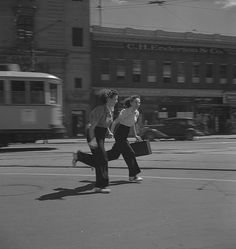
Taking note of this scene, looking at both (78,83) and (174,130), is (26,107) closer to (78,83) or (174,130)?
(174,130)

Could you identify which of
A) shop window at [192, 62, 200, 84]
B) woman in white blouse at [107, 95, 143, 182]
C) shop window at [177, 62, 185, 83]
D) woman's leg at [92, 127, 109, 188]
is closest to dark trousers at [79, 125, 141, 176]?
woman in white blouse at [107, 95, 143, 182]

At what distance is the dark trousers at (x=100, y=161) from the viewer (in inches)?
360

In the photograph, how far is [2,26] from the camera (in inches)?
1705

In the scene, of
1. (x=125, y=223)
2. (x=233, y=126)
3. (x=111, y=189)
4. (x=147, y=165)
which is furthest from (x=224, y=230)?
(x=233, y=126)

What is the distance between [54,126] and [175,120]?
14.2m

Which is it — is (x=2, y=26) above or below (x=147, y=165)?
above

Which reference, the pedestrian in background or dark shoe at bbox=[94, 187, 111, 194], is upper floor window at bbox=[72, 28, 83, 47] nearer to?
the pedestrian in background

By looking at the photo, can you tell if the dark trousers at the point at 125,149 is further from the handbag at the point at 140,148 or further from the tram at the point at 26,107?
the tram at the point at 26,107

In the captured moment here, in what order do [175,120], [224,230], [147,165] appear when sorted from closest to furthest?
[224,230], [147,165], [175,120]

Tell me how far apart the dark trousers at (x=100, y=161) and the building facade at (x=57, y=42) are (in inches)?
1330

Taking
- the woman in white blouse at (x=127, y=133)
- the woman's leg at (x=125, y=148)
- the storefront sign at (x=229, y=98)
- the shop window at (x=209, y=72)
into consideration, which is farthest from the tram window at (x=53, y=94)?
the storefront sign at (x=229, y=98)

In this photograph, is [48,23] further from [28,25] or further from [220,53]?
[220,53]

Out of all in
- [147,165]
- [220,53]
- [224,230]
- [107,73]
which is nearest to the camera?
[224,230]

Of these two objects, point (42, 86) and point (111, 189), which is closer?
point (111, 189)
